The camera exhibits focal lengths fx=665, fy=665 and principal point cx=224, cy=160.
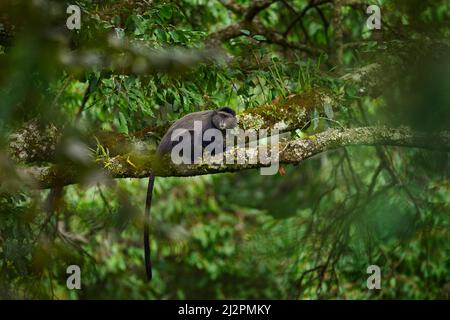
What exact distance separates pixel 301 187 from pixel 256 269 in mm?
1497

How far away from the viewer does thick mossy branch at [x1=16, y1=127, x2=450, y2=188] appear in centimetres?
298

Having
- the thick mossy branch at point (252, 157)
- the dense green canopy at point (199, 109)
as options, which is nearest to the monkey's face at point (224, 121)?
the dense green canopy at point (199, 109)

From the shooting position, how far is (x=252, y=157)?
2.96 metres

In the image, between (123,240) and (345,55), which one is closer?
(345,55)

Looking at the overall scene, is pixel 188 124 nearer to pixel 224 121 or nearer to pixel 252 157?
pixel 224 121

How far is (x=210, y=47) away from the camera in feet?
15.5

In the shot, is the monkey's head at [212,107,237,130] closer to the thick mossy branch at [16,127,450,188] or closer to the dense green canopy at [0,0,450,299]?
the dense green canopy at [0,0,450,299]

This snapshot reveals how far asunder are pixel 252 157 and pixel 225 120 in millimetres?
537

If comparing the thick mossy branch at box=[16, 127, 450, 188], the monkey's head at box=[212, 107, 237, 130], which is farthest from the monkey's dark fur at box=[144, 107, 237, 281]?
the thick mossy branch at box=[16, 127, 450, 188]

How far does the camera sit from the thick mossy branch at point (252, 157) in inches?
117

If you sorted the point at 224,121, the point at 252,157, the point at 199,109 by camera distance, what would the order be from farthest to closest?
the point at 199,109 → the point at 224,121 → the point at 252,157

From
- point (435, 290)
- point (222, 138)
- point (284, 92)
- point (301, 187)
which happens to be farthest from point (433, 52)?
point (301, 187)

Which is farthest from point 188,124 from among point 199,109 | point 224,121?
point 199,109

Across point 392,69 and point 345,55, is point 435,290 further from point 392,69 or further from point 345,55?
point 392,69
